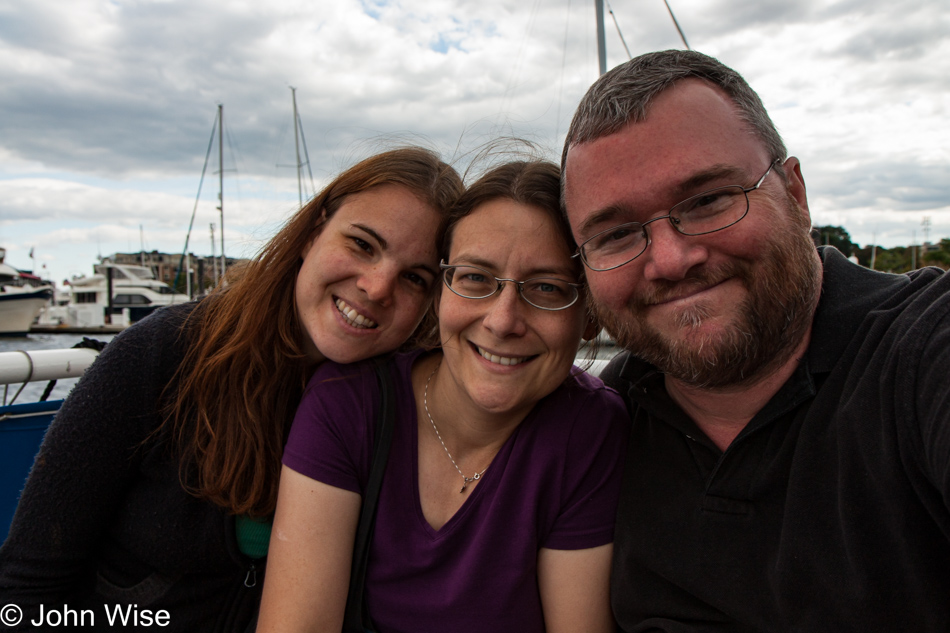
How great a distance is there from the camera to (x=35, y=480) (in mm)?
1863

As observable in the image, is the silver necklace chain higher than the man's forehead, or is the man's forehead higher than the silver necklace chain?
the man's forehead

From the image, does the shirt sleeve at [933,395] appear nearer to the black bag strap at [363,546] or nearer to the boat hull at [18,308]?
the black bag strap at [363,546]

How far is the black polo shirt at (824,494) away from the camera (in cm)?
126

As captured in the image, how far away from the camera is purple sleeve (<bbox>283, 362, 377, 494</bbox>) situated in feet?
5.92

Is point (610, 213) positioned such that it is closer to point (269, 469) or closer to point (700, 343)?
point (700, 343)

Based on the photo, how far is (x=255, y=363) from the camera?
205 cm

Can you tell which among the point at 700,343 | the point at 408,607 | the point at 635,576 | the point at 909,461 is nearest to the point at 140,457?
the point at 408,607

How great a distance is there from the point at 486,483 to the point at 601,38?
34.2 feet

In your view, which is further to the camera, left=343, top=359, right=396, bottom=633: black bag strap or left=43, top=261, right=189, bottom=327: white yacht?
left=43, top=261, right=189, bottom=327: white yacht

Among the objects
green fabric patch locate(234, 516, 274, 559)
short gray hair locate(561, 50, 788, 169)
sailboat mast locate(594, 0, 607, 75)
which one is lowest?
green fabric patch locate(234, 516, 274, 559)

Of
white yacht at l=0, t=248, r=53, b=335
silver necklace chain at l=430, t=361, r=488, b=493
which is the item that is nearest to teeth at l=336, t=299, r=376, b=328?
silver necklace chain at l=430, t=361, r=488, b=493

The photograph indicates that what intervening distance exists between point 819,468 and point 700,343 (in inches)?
16.0

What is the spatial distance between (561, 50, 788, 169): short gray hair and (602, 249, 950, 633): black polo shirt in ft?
1.52

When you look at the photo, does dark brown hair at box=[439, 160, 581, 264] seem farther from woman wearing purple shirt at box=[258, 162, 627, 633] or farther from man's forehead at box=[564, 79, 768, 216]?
man's forehead at box=[564, 79, 768, 216]
